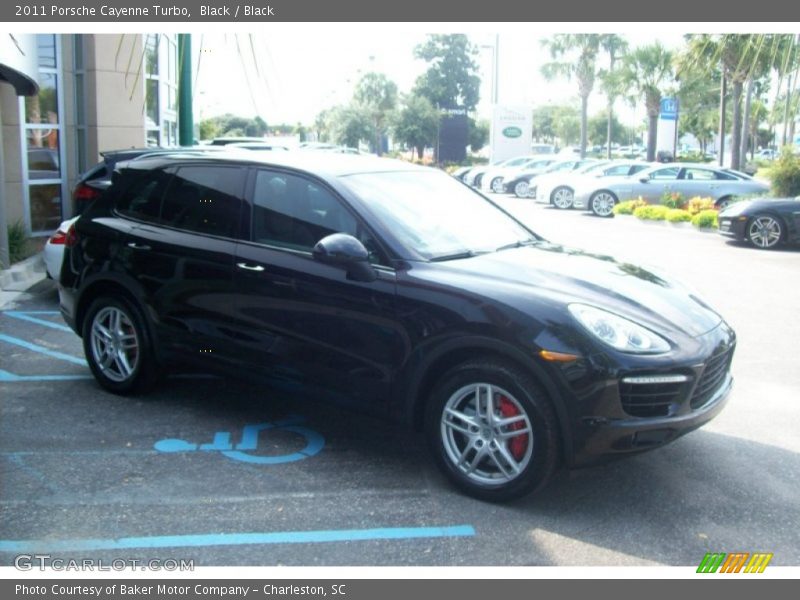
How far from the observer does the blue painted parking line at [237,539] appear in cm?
377

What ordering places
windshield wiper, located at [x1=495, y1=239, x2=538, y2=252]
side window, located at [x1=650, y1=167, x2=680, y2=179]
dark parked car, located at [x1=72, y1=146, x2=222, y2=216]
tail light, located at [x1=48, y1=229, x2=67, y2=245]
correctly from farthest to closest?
side window, located at [x1=650, y1=167, x2=680, y2=179], dark parked car, located at [x1=72, y1=146, x2=222, y2=216], tail light, located at [x1=48, y1=229, x2=67, y2=245], windshield wiper, located at [x1=495, y1=239, x2=538, y2=252]

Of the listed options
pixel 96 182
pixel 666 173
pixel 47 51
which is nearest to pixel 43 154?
pixel 47 51

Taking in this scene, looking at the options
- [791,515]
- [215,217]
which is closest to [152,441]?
[215,217]

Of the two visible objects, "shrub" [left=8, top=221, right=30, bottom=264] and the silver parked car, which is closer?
"shrub" [left=8, top=221, right=30, bottom=264]

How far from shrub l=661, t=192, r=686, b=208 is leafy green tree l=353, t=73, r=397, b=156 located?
123 feet

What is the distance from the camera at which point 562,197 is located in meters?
25.2

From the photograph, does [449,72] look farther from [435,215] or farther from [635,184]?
[435,215]

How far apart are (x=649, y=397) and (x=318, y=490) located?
175 centimetres

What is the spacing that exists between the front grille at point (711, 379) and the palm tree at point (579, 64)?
43.9m

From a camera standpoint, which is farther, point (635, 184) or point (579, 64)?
point (579, 64)

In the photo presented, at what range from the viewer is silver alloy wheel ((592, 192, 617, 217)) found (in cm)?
2245

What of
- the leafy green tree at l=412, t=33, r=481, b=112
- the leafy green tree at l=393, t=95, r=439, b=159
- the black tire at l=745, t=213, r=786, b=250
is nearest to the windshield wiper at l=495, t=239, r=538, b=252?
the black tire at l=745, t=213, r=786, b=250

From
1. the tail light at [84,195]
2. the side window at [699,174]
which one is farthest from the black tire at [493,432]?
the side window at [699,174]

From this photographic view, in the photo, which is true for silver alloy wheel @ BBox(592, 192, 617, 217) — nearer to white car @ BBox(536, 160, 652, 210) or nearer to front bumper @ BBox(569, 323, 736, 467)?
white car @ BBox(536, 160, 652, 210)
